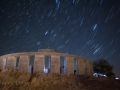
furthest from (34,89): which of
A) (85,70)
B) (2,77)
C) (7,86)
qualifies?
(85,70)

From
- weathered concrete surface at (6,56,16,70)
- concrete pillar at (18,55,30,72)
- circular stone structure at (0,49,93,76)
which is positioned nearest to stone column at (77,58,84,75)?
circular stone structure at (0,49,93,76)

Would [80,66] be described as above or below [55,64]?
below

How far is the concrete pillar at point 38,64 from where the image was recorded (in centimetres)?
2257

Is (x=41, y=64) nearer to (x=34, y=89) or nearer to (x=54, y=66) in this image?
(x=54, y=66)

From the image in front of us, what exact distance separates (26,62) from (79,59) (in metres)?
9.77

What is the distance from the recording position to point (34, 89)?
1152cm

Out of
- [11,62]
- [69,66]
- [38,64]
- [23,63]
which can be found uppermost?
[11,62]

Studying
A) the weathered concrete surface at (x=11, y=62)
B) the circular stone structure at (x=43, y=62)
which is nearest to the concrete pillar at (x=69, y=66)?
the circular stone structure at (x=43, y=62)

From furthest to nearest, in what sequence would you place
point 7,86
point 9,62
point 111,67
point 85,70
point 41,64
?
point 111,67
point 85,70
point 9,62
point 41,64
point 7,86

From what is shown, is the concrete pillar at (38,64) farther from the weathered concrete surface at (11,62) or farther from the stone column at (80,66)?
the stone column at (80,66)

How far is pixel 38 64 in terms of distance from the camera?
22859mm

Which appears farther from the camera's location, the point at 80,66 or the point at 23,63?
the point at 80,66

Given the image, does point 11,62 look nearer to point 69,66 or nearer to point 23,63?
point 23,63

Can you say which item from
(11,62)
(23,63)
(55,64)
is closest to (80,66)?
(55,64)
